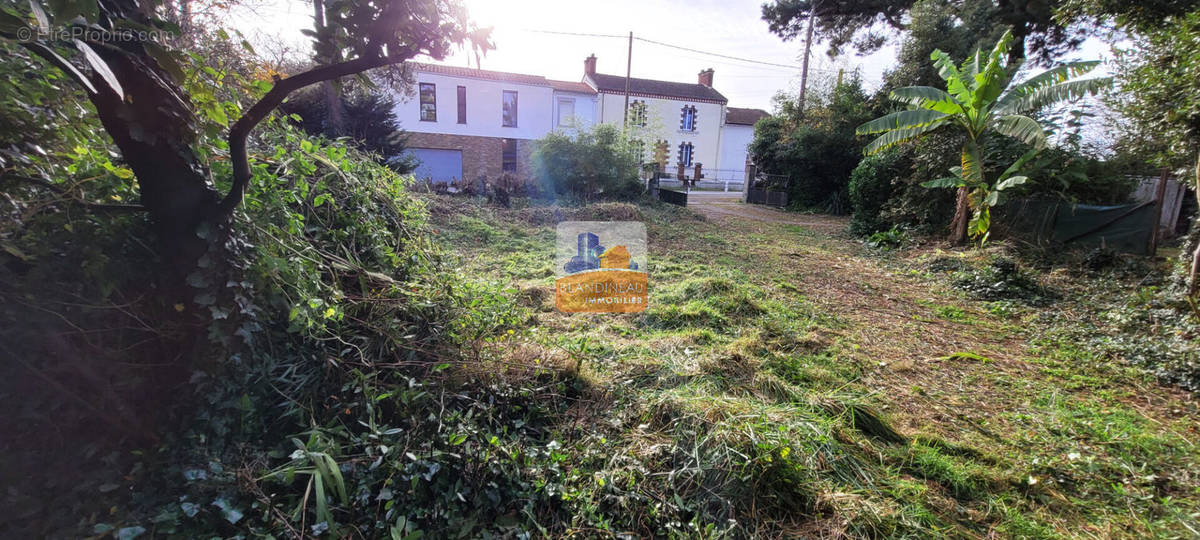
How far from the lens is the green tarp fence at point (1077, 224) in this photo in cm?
659

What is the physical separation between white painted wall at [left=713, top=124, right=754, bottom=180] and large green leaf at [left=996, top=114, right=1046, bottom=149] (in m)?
21.7

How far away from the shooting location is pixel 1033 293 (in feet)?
17.5

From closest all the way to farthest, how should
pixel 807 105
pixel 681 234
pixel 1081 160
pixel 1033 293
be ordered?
pixel 1033 293 → pixel 1081 160 → pixel 681 234 → pixel 807 105

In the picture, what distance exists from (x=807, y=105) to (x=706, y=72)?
12.8 m

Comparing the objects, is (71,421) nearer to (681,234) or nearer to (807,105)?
(681,234)

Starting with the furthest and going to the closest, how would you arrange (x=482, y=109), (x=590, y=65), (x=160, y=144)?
(x=590, y=65) < (x=482, y=109) < (x=160, y=144)

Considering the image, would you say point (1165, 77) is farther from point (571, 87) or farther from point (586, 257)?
point (571, 87)

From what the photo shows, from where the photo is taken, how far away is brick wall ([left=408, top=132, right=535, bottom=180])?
20.0 meters

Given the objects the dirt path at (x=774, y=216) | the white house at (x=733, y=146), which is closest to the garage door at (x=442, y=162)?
the dirt path at (x=774, y=216)

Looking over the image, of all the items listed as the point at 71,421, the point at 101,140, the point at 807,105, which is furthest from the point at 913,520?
the point at 807,105

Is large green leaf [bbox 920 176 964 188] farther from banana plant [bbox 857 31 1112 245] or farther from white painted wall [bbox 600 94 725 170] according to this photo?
white painted wall [bbox 600 94 725 170]

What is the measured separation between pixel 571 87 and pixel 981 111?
58.9 ft

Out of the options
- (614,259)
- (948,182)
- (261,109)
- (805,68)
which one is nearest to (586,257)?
(614,259)

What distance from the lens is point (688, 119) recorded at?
2666 centimetres
